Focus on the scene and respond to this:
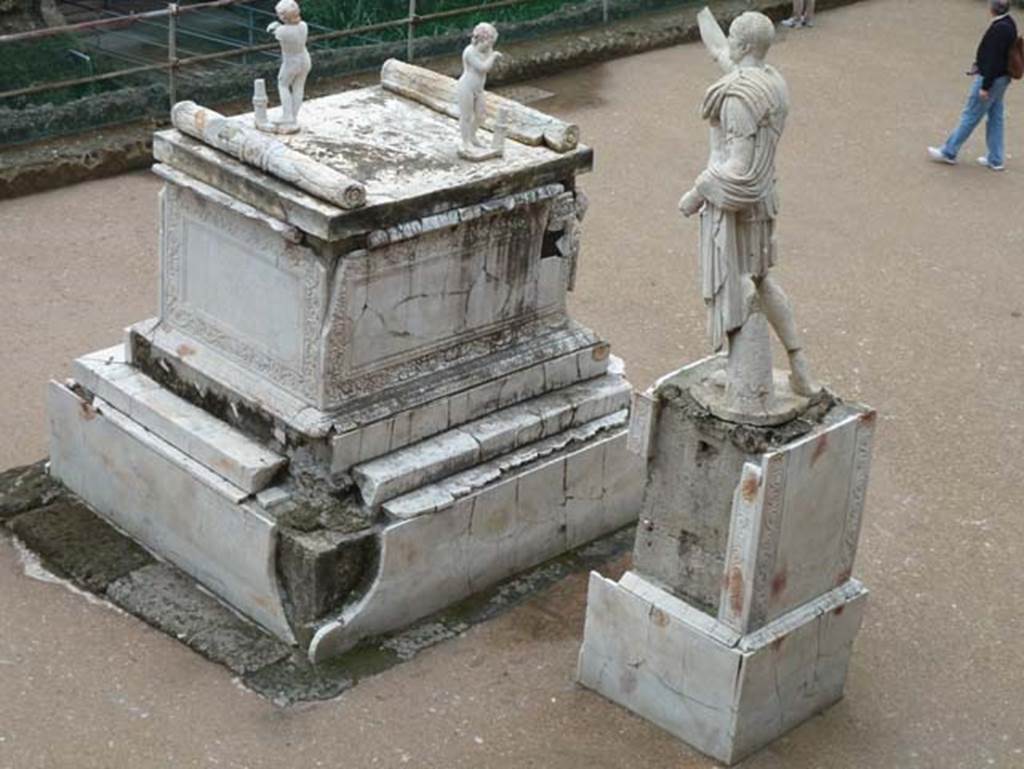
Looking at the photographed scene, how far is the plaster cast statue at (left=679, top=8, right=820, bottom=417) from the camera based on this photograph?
7234mm

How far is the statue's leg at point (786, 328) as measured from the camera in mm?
7625

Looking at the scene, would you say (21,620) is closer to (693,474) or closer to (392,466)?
(392,466)

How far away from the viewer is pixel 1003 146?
14352 millimetres

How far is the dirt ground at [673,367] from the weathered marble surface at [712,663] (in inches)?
3.7

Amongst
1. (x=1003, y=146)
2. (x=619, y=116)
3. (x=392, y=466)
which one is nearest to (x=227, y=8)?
(x=619, y=116)

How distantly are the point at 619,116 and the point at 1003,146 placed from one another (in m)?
2.78

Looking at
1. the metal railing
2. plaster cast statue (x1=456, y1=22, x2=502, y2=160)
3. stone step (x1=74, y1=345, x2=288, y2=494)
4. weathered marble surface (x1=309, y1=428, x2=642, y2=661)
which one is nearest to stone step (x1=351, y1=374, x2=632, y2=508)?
weathered marble surface (x1=309, y1=428, x2=642, y2=661)

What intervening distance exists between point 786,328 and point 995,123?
7.03 meters

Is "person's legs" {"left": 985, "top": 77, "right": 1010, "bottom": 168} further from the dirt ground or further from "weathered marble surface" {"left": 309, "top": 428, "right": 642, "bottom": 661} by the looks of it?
"weathered marble surface" {"left": 309, "top": 428, "right": 642, "bottom": 661}

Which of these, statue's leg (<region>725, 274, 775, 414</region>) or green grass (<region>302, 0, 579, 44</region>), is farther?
green grass (<region>302, 0, 579, 44</region>)

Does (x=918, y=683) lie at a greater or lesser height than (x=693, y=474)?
lesser

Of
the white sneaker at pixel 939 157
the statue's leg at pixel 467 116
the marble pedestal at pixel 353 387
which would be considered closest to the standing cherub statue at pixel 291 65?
the marble pedestal at pixel 353 387

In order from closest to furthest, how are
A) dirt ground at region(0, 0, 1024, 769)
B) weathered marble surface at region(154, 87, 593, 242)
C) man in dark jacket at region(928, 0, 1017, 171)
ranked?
dirt ground at region(0, 0, 1024, 769)
weathered marble surface at region(154, 87, 593, 242)
man in dark jacket at region(928, 0, 1017, 171)

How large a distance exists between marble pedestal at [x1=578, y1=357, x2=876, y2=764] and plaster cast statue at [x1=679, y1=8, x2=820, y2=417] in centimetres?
25
